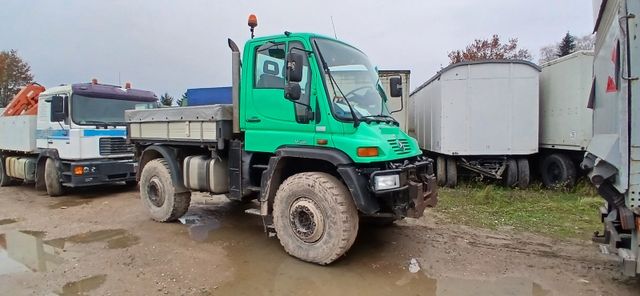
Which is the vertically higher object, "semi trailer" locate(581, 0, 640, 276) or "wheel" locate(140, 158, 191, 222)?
"semi trailer" locate(581, 0, 640, 276)

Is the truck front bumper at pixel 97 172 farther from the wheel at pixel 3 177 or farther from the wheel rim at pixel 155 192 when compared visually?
the wheel at pixel 3 177

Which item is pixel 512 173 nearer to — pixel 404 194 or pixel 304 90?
pixel 404 194

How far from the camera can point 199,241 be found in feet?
18.5

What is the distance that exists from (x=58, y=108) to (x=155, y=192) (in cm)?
379

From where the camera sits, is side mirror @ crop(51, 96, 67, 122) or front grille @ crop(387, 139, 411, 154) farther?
side mirror @ crop(51, 96, 67, 122)

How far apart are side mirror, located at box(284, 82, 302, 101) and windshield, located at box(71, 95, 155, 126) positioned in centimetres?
→ 603

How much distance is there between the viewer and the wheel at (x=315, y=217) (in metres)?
4.35

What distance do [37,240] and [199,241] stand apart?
2440 mm

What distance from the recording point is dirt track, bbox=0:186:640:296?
4.05m

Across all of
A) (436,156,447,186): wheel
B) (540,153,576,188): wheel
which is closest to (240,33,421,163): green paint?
(436,156,447,186): wheel

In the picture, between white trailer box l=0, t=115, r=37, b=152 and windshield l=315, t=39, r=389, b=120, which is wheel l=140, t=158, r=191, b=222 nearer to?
windshield l=315, t=39, r=389, b=120

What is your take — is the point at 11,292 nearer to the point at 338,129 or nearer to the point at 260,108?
the point at 260,108

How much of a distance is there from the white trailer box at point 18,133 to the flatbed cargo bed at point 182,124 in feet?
14.8

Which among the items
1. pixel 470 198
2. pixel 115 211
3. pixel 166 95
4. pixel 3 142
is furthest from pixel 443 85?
pixel 166 95
